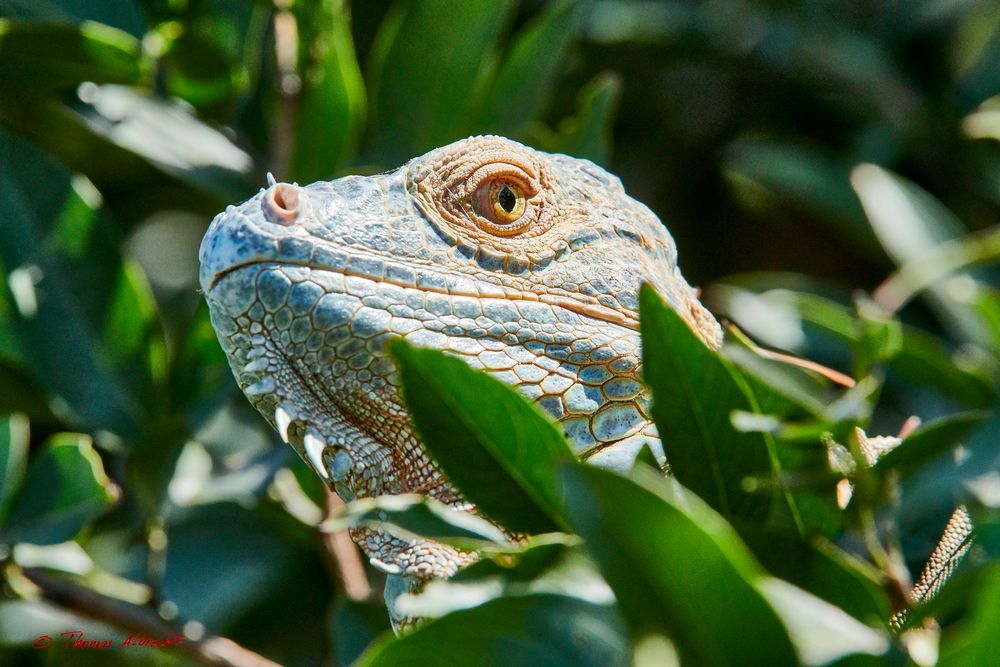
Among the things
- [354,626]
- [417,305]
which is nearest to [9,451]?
[354,626]

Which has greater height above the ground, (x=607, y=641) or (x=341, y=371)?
(x=607, y=641)

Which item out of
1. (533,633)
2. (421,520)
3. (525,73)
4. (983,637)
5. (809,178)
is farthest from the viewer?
(809,178)

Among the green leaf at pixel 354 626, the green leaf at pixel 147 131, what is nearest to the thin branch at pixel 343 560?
the green leaf at pixel 354 626

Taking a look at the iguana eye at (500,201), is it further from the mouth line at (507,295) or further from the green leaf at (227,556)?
the green leaf at (227,556)

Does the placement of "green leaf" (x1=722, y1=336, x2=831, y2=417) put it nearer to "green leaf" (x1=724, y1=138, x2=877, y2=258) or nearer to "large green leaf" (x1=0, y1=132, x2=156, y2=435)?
"large green leaf" (x1=0, y1=132, x2=156, y2=435)

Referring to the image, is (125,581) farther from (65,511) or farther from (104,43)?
→ (104,43)

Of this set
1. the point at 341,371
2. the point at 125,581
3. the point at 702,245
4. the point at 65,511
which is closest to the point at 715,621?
the point at 341,371

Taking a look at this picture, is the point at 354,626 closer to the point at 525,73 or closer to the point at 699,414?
the point at 699,414
